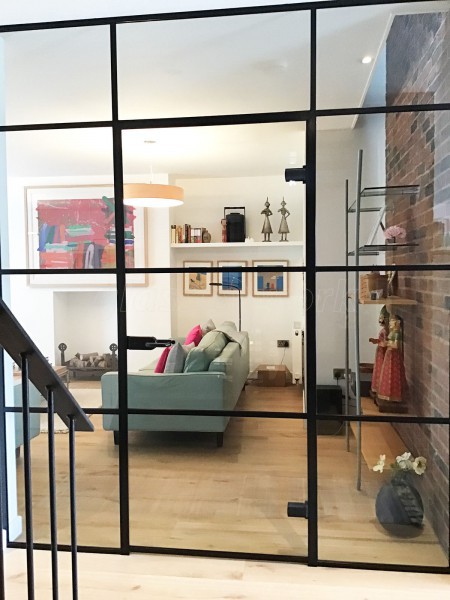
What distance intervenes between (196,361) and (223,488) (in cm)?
61

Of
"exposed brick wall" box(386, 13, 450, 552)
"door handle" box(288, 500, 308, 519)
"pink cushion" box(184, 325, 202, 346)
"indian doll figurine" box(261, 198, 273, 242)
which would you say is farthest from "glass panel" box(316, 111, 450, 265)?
"door handle" box(288, 500, 308, 519)

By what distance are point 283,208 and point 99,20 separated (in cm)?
120

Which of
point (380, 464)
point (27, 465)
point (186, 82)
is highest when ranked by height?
point (186, 82)

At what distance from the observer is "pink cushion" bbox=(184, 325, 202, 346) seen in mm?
2457

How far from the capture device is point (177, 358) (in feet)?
8.14

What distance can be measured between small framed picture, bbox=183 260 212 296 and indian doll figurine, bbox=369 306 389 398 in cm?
78

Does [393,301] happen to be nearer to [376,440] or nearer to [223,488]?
[376,440]

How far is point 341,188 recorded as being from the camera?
233 centimetres

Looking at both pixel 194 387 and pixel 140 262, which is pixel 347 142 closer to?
pixel 140 262

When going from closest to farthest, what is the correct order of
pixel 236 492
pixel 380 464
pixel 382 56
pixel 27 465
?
pixel 27 465 → pixel 382 56 → pixel 380 464 → pixel 236 492

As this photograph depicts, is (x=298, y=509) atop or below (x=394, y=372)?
below

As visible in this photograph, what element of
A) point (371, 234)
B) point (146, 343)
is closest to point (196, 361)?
point (146, 343)

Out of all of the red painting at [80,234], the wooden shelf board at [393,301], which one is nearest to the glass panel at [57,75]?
the red painting at [80,234]

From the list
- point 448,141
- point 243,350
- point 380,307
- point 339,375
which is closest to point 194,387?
point 243,350
